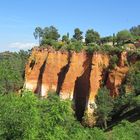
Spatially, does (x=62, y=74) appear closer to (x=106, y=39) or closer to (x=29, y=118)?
Result: (x=106, y=39)

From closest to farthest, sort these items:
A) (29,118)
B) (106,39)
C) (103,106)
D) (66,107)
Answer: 1. (29,118)
2. (66,107)
3. (103,106)
4. (106,39)

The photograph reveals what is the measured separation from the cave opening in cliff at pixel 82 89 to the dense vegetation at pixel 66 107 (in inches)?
104

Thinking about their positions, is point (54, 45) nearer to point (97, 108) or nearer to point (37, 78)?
point (37, 78)

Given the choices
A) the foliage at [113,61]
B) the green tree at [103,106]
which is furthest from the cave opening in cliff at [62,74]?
the green tree at [103,106]

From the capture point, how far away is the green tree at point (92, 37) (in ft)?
291

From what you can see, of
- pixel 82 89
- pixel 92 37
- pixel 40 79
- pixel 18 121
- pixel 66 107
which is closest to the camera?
pixel 18 121

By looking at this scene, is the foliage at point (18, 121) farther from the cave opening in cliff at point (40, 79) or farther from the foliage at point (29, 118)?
the cave opening in cliff at point (40, 79)

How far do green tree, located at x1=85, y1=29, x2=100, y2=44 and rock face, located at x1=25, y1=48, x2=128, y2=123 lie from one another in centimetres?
996

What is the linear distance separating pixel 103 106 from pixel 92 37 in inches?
948

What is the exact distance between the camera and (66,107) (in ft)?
68.9

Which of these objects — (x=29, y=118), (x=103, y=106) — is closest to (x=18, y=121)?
(x=29, y=118)

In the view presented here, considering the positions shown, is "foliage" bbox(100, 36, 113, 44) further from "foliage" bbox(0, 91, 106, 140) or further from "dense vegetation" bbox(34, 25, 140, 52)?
"foliage" bbox(0, 91, 106, 140)

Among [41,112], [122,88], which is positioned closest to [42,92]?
A: [122,88]

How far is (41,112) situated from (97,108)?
47.1 m
